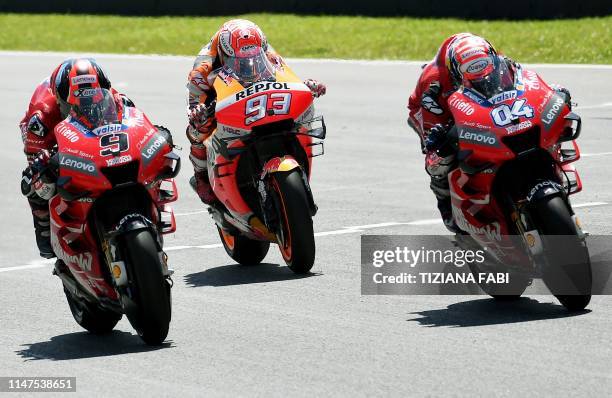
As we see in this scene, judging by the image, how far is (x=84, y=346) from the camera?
8242 mm

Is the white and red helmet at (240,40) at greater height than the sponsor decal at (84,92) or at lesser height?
lesser

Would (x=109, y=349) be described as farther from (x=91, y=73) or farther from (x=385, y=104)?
(x=385, y=104)

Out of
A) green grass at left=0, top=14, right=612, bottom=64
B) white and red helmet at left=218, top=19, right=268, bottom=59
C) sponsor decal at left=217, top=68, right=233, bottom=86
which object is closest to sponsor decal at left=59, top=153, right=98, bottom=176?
sponsor decal at left=217, top=68, right=233, bottom=86

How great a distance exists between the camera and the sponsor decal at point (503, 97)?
8.27 m

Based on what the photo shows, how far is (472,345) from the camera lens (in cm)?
750

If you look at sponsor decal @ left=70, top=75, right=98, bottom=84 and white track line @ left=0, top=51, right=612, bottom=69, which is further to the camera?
white track line @ left=0, top=51, right=612, bottom=69

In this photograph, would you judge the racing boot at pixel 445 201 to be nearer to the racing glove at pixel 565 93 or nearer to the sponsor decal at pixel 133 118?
the racing glove at pixel 565 93

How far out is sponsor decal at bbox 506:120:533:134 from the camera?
8.05 metres

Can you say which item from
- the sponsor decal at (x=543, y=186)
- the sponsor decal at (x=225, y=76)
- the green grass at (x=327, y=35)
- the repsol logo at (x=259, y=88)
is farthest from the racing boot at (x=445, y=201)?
the green grass at (x=327, y=35)

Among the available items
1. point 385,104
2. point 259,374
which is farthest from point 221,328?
point 385,104

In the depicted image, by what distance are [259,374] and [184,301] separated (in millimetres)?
2411

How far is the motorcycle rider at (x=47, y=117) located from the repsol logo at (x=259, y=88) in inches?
69.3

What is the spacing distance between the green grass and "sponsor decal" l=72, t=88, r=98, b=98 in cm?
1677

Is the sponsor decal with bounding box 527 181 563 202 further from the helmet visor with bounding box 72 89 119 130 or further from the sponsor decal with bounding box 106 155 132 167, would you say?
the helmet visor with bounding box 72 89 119 130
